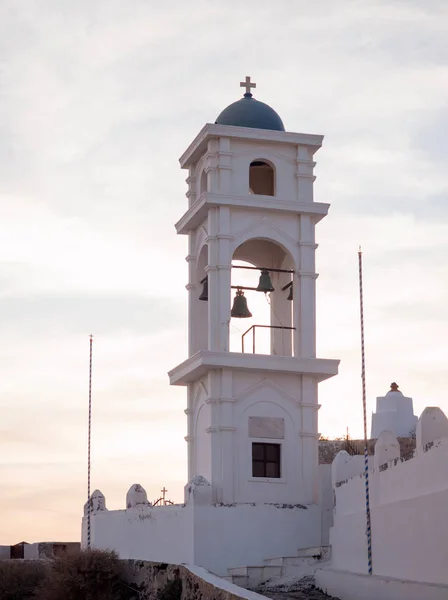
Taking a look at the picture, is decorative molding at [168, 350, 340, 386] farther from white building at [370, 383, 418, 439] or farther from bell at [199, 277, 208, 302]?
white building at [370, 383, 418, 439]

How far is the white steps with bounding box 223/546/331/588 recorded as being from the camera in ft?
104

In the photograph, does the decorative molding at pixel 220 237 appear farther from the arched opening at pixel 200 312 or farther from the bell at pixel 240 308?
the bell at pixel 240 308

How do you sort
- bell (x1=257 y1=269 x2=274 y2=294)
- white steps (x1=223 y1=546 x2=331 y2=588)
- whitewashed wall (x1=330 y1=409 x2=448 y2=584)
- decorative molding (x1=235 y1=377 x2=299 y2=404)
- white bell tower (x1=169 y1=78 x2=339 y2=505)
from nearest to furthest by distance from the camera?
1. whitewashed wall (x1=330 y1=409 x2=448 y2=584)
2. white steps (x1=223 y1=546 x2=331 y2=588)
3. white bell tower (x1=169 y1=78 x2=339 y2=505)
4. decorative molding (x1=235 y1=377 x2=299 y2=404)
5. bell (x1=257 y1=269 x2=274 y2=294)

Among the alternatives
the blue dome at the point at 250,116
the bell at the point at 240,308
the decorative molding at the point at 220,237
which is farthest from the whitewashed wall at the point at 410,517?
the blue dome at the point at 250,116

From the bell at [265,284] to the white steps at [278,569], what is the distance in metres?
7.16

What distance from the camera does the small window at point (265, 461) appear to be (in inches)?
1391

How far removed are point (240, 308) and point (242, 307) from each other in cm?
7

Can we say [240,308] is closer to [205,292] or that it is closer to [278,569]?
[205,292]

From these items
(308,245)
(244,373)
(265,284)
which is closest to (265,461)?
(244,373)

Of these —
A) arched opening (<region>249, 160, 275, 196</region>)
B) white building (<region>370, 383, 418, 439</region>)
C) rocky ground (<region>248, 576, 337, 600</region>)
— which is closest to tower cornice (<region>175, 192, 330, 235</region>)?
arched opening (<region>249, 160, 275, 196</region>)

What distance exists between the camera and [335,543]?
3144cm

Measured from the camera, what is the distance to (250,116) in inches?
1474

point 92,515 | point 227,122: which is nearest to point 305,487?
point 92,515

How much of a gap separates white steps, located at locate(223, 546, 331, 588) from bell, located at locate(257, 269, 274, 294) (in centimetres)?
716
